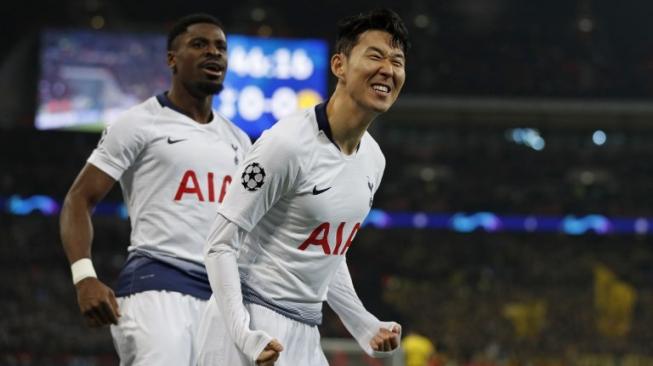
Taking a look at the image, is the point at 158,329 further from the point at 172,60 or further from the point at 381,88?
the point at 381,88

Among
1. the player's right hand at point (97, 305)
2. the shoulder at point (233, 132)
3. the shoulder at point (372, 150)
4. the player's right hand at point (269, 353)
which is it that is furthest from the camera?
the shoulder at point (233, 132)

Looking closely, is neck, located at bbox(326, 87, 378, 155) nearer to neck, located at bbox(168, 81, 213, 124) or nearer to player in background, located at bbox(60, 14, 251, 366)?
player in background, located at bbox(60, 14, 251, 366)

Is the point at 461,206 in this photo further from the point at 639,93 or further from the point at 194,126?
the point at 194,126

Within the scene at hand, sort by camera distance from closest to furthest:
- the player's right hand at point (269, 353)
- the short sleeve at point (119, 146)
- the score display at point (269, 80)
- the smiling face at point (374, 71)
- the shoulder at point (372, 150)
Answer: the player's right hand at point (269, 353), the smiling face at point (374, 71), the shoulder at point (372, 150), the short sleeve at point (119, 146), the score display at point (269, 80)

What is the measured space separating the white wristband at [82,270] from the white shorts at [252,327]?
771 mm

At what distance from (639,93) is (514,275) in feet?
23.0

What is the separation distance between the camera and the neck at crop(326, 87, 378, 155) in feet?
11.0

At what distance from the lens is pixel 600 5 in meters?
33.0

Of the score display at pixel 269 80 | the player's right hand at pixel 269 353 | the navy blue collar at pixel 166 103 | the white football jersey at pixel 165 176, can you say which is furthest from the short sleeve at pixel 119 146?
the score display at pixel 269 80

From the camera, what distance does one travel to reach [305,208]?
3293mm

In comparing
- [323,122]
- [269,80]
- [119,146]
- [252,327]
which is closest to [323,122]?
[323,122]

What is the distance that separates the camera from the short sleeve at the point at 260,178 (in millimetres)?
3139

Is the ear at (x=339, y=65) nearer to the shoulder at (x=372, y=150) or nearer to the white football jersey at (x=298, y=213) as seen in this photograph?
the white football jersey at (x=298, y=213)

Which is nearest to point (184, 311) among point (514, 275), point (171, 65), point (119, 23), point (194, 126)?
point (194, 126)
